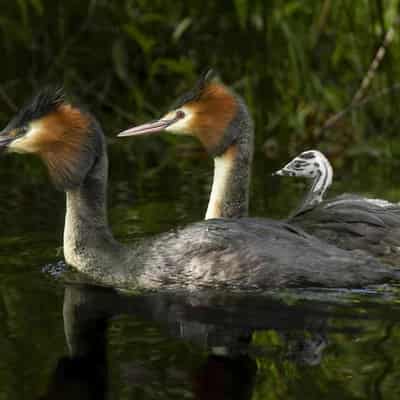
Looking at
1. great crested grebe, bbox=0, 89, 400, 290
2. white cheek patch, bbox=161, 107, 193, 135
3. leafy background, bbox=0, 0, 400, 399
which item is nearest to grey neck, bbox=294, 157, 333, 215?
leafy background, bbox=0, 0, 400, 399

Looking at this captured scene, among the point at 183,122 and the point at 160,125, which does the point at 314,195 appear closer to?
the point at 183,122

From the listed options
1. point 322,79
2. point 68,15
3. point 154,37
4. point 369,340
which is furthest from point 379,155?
point 369,340

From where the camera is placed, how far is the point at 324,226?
5.76 meters

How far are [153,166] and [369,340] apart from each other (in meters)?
5.23

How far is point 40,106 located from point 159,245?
0.96 metres

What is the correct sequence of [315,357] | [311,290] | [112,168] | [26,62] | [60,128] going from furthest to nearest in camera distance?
1. [26,62]
2. [112,168]
3. [60,128]
4. [311,290]
5. [315,357]

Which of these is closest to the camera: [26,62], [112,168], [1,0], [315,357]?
[315,357]

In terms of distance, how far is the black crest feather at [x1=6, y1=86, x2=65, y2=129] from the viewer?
5.40 meters

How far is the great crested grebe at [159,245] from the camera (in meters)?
5.12

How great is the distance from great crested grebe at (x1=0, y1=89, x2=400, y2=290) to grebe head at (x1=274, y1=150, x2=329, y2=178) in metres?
1.80

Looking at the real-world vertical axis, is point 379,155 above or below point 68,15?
below

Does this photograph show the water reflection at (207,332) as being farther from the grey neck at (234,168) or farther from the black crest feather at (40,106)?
the grey neck at (234,168)

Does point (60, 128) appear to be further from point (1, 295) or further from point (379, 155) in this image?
point (379, 155)

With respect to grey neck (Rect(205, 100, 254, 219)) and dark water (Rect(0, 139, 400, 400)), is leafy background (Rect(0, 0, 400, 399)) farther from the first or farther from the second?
grey neck (Rect(205, 100, 254, 219))
